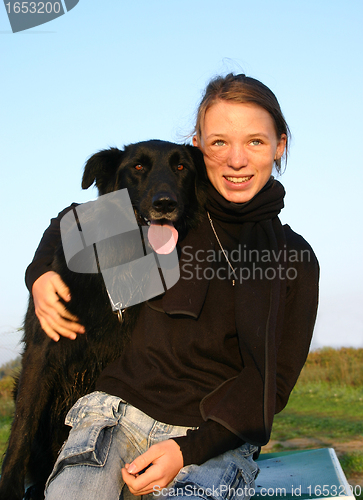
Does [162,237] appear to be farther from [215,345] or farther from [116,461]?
[116,461]

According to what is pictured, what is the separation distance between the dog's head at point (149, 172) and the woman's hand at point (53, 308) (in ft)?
1.88

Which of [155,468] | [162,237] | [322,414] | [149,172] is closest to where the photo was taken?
[155,468]

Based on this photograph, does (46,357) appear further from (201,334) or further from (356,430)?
(356,430)

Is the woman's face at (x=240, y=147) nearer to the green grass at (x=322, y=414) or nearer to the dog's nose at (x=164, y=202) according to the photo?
the dog's nose at (x=164, y=202)

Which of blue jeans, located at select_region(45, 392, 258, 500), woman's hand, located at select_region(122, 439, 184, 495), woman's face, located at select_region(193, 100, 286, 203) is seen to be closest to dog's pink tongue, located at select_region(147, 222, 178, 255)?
woman's face, located at select_region(193, 100, 286, 203)

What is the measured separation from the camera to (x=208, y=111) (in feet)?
7.25

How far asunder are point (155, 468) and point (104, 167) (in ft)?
5.55

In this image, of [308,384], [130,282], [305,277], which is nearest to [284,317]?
[305,277]

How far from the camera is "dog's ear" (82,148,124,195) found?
2.55 metres

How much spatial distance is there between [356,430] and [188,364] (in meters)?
4.19

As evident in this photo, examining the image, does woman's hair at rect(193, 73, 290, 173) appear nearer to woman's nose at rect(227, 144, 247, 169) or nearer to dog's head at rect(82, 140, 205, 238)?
woman's nose at rect(227, 144, 247, 169)

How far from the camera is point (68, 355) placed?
7.77ft

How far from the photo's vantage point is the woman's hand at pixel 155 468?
1521 mm

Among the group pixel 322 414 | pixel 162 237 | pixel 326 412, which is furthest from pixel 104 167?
pixel 326 412
